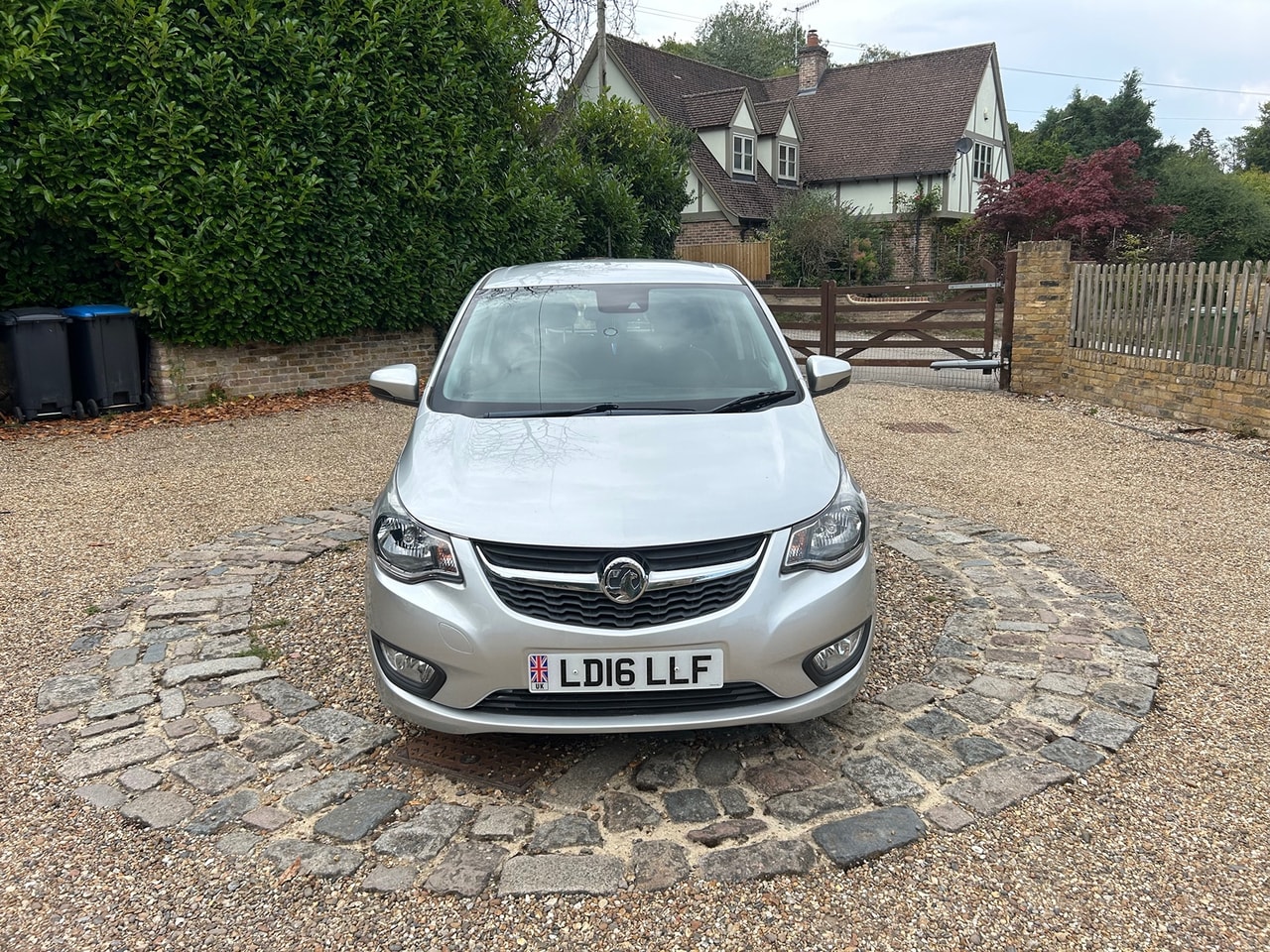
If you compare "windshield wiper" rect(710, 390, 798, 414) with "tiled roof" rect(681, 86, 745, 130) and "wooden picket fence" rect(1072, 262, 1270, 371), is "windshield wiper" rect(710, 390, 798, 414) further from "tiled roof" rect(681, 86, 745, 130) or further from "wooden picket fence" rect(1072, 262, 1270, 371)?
"tiled roof" rect(681, 86, 745, 130)

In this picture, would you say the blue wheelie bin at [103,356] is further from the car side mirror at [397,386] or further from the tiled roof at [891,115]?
the tiled roof at [891,115]

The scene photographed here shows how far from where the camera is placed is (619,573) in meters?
2.67

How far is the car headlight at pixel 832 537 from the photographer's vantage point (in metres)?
2.86

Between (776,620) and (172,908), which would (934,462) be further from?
(172,908)

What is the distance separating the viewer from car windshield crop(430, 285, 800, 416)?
3645 mm

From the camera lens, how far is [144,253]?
9.20 m

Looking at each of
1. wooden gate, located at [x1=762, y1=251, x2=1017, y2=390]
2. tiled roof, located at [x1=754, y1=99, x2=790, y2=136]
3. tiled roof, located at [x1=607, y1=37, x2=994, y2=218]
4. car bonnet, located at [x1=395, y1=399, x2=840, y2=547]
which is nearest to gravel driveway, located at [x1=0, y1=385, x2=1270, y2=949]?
car bonnet, located at [x1=395, y1=399, x2=840, y2=547]

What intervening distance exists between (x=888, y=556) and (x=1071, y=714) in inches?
74.3

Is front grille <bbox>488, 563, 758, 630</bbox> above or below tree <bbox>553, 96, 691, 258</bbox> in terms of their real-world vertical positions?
below

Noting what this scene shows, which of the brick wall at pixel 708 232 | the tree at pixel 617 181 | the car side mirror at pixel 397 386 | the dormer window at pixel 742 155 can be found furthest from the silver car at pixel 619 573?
the dormer window at pixel 742 155

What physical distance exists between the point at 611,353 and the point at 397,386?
1.02m

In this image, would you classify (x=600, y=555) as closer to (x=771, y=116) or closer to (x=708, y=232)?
(x=708, y=232)

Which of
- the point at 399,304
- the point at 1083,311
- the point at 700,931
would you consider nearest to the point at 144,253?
the point at 399,304

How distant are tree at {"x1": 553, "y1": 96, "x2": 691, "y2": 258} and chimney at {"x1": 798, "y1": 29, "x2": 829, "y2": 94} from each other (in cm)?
2158
